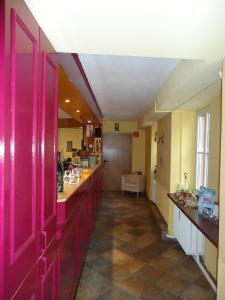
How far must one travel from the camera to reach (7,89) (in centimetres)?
80

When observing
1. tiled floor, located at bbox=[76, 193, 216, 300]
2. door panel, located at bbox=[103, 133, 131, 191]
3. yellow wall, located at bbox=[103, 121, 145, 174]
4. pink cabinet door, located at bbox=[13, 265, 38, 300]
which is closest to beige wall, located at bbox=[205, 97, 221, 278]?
tiled floor, located at bbox=[76, 193, 216, 300]

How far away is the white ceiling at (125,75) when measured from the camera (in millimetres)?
2297

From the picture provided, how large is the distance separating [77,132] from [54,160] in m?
5.94

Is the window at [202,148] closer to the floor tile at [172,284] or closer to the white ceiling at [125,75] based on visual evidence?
the white ceiling at [125,75]

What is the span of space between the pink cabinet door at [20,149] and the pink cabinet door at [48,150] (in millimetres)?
93

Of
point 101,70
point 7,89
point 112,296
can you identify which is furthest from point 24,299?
point 101,70

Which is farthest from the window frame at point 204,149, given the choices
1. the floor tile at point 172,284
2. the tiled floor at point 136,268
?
the floor tile at point 172,284

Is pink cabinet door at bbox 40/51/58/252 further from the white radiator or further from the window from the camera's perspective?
the window

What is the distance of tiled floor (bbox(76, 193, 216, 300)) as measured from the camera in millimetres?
2340

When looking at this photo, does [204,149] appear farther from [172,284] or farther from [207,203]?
[172,284]

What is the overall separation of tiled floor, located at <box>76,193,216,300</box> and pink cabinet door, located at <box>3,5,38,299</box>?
169 cm

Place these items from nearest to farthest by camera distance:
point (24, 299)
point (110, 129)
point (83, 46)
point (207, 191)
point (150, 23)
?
point (24, 299), point (150, 23), point (83, 46), point (207, 191), point (110, 129)

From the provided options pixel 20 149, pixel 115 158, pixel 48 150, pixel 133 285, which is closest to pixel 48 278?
pixel 48 150

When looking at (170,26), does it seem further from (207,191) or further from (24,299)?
(207,191)
